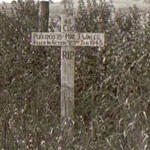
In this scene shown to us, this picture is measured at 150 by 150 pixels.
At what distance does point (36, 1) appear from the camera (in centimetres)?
737

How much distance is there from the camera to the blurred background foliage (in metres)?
4.26

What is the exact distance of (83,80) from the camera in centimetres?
601

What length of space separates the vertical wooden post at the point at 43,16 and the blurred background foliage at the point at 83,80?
0.12 meters

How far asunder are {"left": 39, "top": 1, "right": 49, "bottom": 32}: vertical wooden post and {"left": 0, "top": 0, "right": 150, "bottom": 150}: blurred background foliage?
116 mm

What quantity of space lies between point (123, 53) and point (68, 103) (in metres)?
1.03

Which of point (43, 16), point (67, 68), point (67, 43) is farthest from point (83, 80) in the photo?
point (43, 16)

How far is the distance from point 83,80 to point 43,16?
54.1 inches

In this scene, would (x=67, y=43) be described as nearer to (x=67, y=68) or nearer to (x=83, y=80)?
(x=67, y=68)

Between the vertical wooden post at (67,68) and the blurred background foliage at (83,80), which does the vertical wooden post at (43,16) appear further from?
the vertical wooden post at (67,68)

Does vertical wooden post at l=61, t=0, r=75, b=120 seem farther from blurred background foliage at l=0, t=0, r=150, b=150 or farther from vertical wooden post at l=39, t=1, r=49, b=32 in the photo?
vertical wooden post at l=39, t=1, r=49, b=32

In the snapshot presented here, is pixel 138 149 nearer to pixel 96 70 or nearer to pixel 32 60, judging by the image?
pixel 96 70

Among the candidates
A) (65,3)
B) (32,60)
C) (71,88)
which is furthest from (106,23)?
(71,88)

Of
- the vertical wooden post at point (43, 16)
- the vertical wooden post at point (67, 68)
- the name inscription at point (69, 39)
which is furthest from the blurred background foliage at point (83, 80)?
the name inscription at point (69, 39)

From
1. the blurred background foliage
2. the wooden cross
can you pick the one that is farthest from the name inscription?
the blurred background foliage
